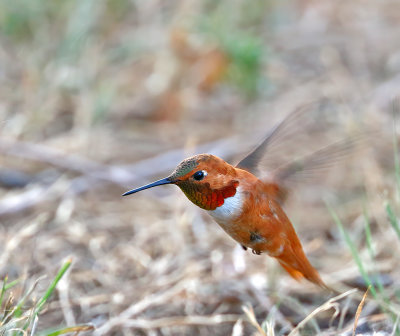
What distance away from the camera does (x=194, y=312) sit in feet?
9.10

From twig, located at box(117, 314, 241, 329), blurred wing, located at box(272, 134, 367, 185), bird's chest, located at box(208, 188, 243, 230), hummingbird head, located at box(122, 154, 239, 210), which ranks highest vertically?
hummingbird head, located at box(122, 154, 239, 210)

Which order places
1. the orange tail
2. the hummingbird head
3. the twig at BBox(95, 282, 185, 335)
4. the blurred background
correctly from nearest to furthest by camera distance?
the hummingbird head → the orange tail → the twig at BBox(95, 282, 185, 335) → the blurred background

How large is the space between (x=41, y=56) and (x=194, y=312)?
2.53m

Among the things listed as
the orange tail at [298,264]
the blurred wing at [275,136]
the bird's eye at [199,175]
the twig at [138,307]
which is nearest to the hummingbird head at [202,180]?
the bird's eye at [199,175]

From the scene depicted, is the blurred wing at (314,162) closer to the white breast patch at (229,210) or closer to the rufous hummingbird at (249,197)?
the rufous hummingbird at (249,197)

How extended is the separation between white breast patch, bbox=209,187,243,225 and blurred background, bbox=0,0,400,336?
11.8 inches

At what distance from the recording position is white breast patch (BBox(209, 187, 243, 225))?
6.23 feet

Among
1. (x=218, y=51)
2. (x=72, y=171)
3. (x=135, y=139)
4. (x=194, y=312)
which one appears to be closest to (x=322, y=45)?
(x=218, y=51)

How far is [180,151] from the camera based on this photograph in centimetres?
407

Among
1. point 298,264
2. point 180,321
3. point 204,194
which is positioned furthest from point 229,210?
point 180,321

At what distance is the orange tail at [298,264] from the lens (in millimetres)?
2166

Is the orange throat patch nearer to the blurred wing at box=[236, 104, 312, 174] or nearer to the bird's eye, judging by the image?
the bird's eye

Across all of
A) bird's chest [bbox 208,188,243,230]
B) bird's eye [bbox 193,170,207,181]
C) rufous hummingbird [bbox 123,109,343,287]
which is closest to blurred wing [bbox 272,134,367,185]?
rufous hummingbird [bbox 123,109,343,287]

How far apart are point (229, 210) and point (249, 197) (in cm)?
10
